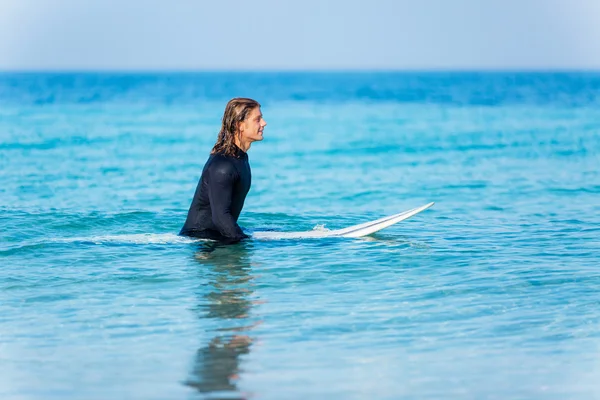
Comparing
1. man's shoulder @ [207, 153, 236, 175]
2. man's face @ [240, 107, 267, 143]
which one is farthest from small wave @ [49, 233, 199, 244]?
man's face @ [240, 107, 267, 143]

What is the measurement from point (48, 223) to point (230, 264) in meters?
3.91

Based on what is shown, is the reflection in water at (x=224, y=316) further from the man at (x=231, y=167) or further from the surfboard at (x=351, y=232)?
the surfboard at (x=351, y=232)

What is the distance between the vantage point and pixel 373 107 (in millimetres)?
48469

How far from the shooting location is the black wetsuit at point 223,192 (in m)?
8.53

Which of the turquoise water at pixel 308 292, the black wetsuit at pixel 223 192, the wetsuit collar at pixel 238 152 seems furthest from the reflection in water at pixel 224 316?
the wetsuit collar at pixel 238 152

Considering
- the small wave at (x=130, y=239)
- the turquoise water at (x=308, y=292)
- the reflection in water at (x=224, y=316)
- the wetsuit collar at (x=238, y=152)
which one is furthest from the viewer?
the small wave at (x=130, y=239)

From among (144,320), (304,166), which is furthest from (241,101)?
(304,166)

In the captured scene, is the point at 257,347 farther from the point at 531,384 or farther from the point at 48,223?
the point at 48,223

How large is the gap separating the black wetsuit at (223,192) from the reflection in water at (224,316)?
0.23 meters

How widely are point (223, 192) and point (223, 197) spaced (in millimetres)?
51

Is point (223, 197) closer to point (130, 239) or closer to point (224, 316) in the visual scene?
point (224, 316)

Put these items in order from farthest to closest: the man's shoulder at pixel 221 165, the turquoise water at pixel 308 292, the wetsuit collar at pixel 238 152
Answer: the wetsuit collar at pixel 238 152, the man's shoulder at pixel 221 165, the turquoise water at pixel 308 292

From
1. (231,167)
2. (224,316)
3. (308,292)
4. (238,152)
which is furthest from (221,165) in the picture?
(224,316)

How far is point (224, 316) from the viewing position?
23.2 ft
